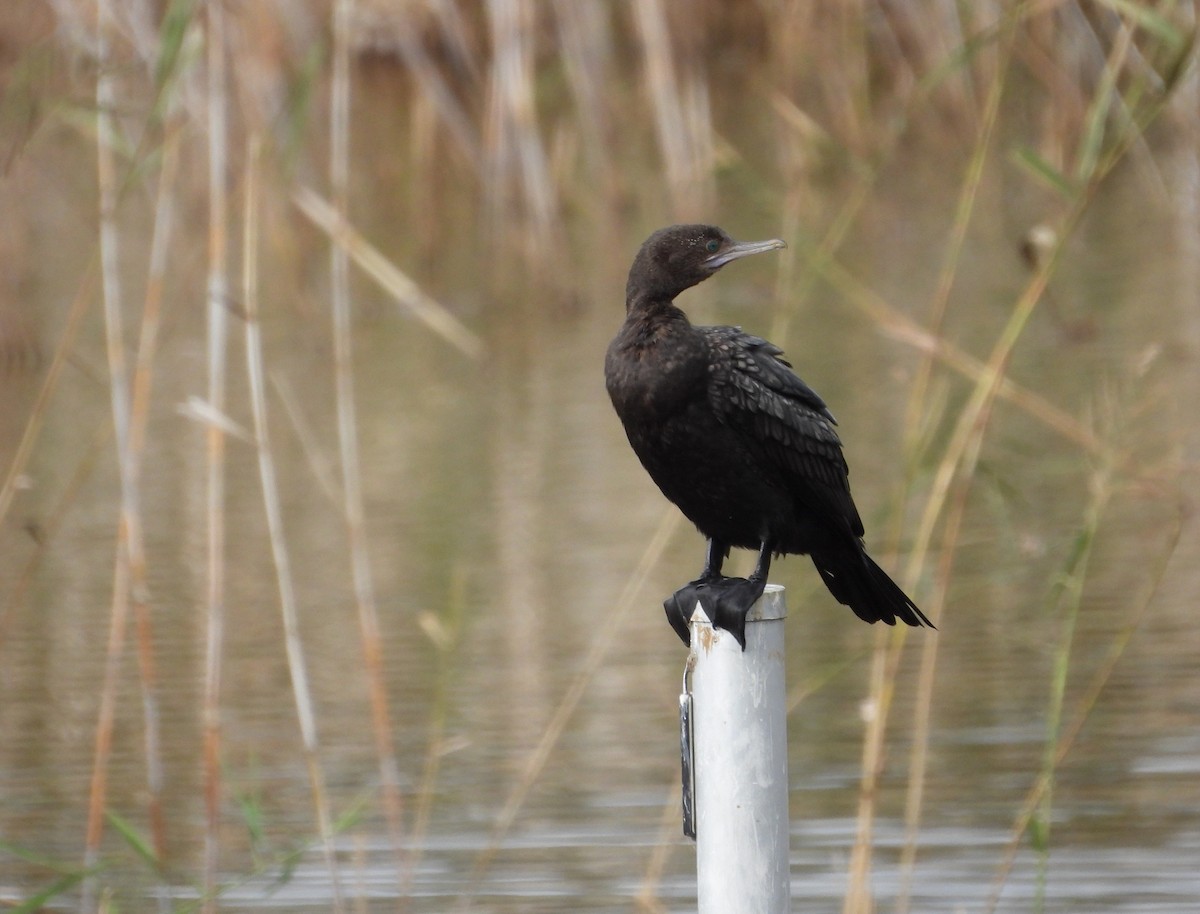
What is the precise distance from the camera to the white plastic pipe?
2965 millimetres

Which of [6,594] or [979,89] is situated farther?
[979,89]

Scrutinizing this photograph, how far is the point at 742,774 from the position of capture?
117 inches

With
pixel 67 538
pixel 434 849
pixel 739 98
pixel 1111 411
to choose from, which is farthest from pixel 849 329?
pixel 739 98

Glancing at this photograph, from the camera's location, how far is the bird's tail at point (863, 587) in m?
3.46

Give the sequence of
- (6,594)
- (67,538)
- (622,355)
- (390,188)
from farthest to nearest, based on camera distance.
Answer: (390,188), (67,538), (6,594), (622,355)

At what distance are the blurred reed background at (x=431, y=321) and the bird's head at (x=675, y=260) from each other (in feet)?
0.58

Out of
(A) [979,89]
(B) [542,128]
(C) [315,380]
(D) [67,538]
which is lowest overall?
(D) [67,538]

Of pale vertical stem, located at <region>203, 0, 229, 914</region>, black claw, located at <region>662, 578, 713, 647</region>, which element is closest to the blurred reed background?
pale vertical stem, located at <region>203, 0, 229, 914</region>

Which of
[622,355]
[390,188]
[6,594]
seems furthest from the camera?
[390,188]

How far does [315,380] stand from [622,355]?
27.8ft

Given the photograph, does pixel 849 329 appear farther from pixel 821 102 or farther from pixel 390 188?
pixel 821 102

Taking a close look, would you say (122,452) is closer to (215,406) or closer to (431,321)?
(215,406)

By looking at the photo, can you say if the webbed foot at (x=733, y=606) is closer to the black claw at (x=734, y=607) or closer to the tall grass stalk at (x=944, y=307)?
the black claw at (x=734, y=607)

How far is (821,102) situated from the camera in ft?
70.8
